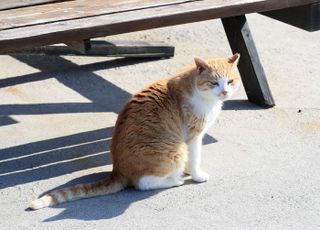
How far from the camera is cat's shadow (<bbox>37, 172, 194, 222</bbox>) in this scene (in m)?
3.65

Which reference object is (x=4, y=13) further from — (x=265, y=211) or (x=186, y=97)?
(x=265, y=211)

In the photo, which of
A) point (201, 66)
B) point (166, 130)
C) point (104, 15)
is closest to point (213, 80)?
point (201, 66)

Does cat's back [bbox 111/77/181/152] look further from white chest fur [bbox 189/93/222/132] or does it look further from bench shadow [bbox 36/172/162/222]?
bench shadow [bbox 36/172/162/222]

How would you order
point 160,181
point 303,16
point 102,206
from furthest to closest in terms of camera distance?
point 303,16 < point 160,181 < point 102,206

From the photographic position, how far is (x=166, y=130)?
3.95 metres

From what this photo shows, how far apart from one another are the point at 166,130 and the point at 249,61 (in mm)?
1228

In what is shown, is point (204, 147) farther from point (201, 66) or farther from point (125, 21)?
point (125, 21)

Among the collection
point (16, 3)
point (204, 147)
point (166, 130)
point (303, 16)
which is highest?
point (16, 3)

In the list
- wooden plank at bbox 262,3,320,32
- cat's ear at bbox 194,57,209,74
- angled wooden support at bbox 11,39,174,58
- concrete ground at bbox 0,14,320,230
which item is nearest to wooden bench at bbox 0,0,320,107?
wooden plank at bbox 262,3,320,32


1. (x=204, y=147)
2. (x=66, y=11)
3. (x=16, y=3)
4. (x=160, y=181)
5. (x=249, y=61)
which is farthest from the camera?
(x=249, y=61)

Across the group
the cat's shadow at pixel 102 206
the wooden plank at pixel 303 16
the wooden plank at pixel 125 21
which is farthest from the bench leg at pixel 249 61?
the cat's shadow at pixel 102 206

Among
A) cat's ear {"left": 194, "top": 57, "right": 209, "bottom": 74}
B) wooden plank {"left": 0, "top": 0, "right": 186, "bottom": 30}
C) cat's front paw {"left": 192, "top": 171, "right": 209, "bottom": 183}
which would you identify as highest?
wooden plank {"left": 0, "top": 0, "right": 186, "bottom": 30}

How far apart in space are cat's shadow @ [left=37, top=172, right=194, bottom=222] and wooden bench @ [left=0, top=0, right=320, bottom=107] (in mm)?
789

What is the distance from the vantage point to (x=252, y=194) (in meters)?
3.87
